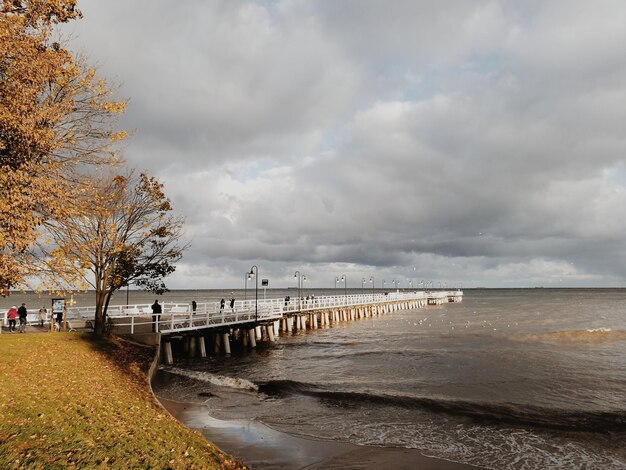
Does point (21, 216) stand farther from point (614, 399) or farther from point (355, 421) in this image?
point (614, 399)

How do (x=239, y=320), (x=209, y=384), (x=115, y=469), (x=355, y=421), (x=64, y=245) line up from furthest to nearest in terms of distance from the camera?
1. (x=239, y=320)
2. (x=209, y=384)
3. (x=355, y=421)
4. (x=64, y=245)
5. (x=115, y=469)

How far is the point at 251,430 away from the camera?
14.2 m

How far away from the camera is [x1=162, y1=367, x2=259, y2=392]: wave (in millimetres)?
21344

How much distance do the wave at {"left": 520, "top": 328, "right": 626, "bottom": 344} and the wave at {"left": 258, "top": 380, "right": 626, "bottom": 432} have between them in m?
28.0

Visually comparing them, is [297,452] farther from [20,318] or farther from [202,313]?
[20,318]

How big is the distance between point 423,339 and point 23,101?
132 ft

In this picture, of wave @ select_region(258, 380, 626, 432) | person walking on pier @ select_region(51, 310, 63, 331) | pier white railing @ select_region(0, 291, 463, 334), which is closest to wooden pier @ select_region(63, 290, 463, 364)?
pier white railing @ select_region(0, 291, 463, 334)

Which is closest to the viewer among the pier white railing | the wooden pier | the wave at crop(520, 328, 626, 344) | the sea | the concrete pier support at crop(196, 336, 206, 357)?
the sea

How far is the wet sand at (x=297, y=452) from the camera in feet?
37.7

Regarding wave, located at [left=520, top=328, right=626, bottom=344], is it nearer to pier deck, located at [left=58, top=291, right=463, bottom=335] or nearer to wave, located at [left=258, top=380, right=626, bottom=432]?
pier deck, located at [left=58, top=291, right=463, bottom=335]

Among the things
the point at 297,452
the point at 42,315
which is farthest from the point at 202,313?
the point at 297,452

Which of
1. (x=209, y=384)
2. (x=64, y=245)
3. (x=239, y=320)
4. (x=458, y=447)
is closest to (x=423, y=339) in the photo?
(x=239, y=320)

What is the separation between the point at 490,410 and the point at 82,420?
51.3 ft

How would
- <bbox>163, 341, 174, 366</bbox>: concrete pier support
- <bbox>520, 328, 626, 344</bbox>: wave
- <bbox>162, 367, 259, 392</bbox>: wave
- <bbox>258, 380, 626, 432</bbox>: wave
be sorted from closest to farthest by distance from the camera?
<bbox>258, 380, 626, 432</bbox>: wave
<bbox>162, 367, 259, 392</bbox>: wave
<bbox>163, 341, 174, 366</bbox>: concrete pier support
<bbox>520, 328, 626, 344</bbox>: wave
